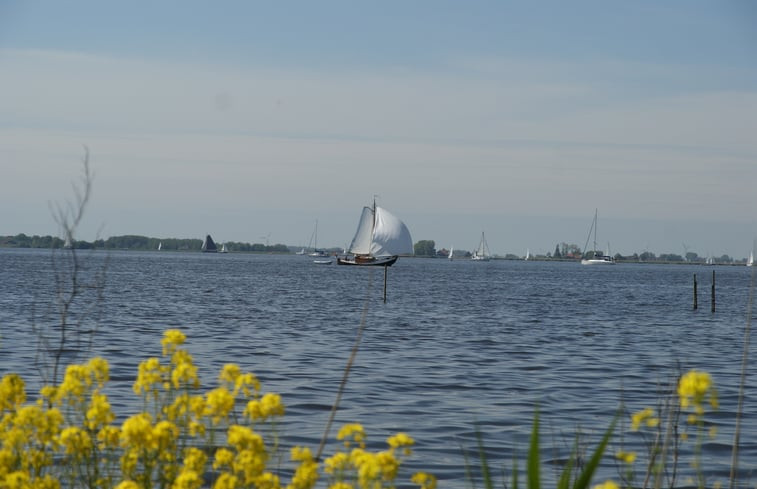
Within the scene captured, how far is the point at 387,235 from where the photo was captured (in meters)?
111

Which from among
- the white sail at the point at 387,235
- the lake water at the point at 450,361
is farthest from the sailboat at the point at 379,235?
the lake water at the point at 450,361

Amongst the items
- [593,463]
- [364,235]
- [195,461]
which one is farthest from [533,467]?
[364,235]

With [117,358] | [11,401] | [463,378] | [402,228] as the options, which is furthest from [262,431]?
[402,228]

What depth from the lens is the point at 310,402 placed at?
591 inches

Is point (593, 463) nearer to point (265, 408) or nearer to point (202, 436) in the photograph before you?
point (265, 408)

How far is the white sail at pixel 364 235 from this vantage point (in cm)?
11169

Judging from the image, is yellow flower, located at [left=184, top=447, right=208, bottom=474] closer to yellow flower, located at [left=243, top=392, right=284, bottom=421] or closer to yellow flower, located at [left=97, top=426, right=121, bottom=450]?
yellow flower, located at [left=243, top=392, right=284, bottom=421]

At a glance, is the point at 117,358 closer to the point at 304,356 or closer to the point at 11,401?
the point at 304,356

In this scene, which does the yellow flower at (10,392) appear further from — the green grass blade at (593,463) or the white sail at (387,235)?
the white sail at (387,235)

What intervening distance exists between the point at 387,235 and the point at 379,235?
95 cm

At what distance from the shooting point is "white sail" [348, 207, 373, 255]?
11169 cm

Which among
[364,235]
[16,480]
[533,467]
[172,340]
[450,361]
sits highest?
[364,235]

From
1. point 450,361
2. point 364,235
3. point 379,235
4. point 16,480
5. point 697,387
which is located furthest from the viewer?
point 364,235

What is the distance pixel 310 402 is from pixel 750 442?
6.39 meters
